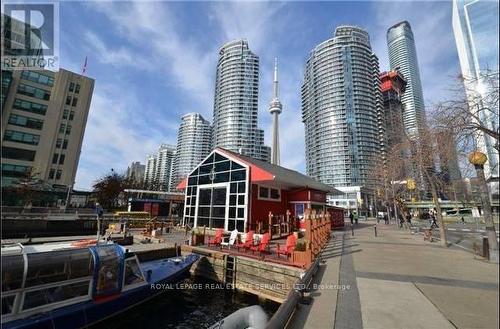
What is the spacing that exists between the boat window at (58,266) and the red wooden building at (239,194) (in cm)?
1178

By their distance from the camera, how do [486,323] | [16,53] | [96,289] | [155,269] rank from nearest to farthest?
[486,323]
[16,53]
[96,289]
[155,269]

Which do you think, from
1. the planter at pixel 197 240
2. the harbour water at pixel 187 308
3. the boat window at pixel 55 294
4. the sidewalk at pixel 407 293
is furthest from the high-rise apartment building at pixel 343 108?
the boat window at pixel 55 294

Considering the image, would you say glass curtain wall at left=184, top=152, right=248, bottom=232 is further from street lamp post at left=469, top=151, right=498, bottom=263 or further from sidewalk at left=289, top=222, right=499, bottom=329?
street lamp post at left=469, top=151, right=498, bottom=263

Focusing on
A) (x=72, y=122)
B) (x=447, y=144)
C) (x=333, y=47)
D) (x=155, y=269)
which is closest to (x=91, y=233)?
(x=155, y=269)

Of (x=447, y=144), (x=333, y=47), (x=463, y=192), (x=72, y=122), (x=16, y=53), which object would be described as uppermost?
(x=333, y=47)

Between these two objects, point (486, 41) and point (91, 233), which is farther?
point (91, 233)

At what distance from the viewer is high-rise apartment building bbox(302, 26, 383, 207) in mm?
107812

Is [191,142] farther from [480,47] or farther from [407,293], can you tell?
[480,47]

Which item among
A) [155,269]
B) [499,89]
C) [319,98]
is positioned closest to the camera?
[499,89]

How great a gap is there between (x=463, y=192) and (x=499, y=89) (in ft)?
2.53

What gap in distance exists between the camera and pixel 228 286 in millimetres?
11984

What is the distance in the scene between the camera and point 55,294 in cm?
696

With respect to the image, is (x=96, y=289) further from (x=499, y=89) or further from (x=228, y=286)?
(x=499, y=89)

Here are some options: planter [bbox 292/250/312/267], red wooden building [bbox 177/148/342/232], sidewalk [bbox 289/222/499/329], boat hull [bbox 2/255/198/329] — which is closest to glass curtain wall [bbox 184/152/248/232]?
red wooden building [bbox 177/148/342/232]
